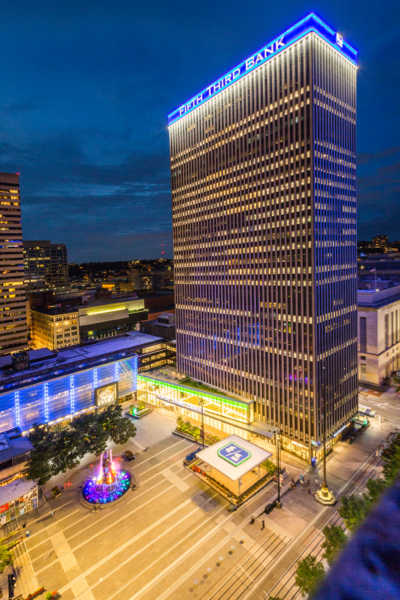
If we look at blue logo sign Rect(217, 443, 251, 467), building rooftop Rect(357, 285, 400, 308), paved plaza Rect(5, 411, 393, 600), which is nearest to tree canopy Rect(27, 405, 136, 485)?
paved plaza Rect(5, 411, 393, 600)

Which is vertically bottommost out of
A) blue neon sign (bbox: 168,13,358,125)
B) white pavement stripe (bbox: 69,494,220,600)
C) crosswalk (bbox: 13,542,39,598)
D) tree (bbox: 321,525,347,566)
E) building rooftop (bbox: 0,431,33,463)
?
crosswalk (bbox: 13,542,39,598)

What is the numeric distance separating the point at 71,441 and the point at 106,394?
2454 centimetres

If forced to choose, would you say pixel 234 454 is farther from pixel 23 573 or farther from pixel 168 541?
pixel 23 573

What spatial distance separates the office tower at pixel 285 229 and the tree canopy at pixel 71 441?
28601 millimetres

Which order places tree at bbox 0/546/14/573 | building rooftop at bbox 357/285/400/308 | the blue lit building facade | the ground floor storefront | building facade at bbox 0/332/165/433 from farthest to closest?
building rooftop at bbox 357/285/400/308, building facade at bbox 0/332/165/433, the blue lit building facade, the ground floor storefront, tree at bbox 0/546/14/573

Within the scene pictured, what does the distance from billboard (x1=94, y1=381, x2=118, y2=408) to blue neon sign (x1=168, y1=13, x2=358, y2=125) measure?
76.3m

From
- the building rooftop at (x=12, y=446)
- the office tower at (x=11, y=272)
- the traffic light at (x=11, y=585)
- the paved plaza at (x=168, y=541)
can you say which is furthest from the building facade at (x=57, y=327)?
the traffic light at (x=11, y=585)

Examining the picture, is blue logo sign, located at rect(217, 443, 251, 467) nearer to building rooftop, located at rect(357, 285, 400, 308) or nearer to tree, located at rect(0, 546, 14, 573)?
tree, located at rect(0, 546, 14, 573)

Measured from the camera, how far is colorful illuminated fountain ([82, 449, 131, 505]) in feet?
166

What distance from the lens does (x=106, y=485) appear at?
5275cm

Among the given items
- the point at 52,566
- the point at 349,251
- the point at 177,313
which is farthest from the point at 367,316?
the point at 52,566

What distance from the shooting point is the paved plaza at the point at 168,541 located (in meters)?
37.2

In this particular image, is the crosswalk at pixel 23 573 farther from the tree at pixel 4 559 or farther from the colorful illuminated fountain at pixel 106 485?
the colorful illuminated fountain at pixel 106 485

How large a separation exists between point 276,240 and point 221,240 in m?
17.1
